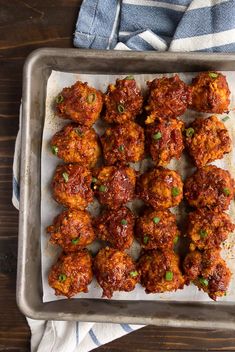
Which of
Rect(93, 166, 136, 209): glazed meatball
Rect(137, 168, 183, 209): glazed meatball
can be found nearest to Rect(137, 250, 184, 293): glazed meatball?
Rect(137, 168, 183, 209): glazed meatball

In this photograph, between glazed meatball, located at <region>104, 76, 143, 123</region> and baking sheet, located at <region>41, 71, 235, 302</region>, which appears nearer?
glazed meatball, located at <region>104, 76, 143, 123</region>

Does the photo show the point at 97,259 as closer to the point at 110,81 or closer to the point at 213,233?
the point at 213,233

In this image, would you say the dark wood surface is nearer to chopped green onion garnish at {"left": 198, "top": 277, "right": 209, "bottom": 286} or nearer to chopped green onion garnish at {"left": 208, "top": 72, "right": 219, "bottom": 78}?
chopped green onion garnish at {"left": 198, "top": 277, "right": 209, "bottom": 286}

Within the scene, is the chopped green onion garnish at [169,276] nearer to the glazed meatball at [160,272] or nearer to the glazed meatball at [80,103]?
the glazed meatball at [160,272]

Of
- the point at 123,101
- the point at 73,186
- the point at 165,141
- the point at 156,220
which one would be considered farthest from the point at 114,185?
the point at 123,101

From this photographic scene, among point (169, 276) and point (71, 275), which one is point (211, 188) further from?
point (71, 275)

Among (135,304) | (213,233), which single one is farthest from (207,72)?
(135,304)
